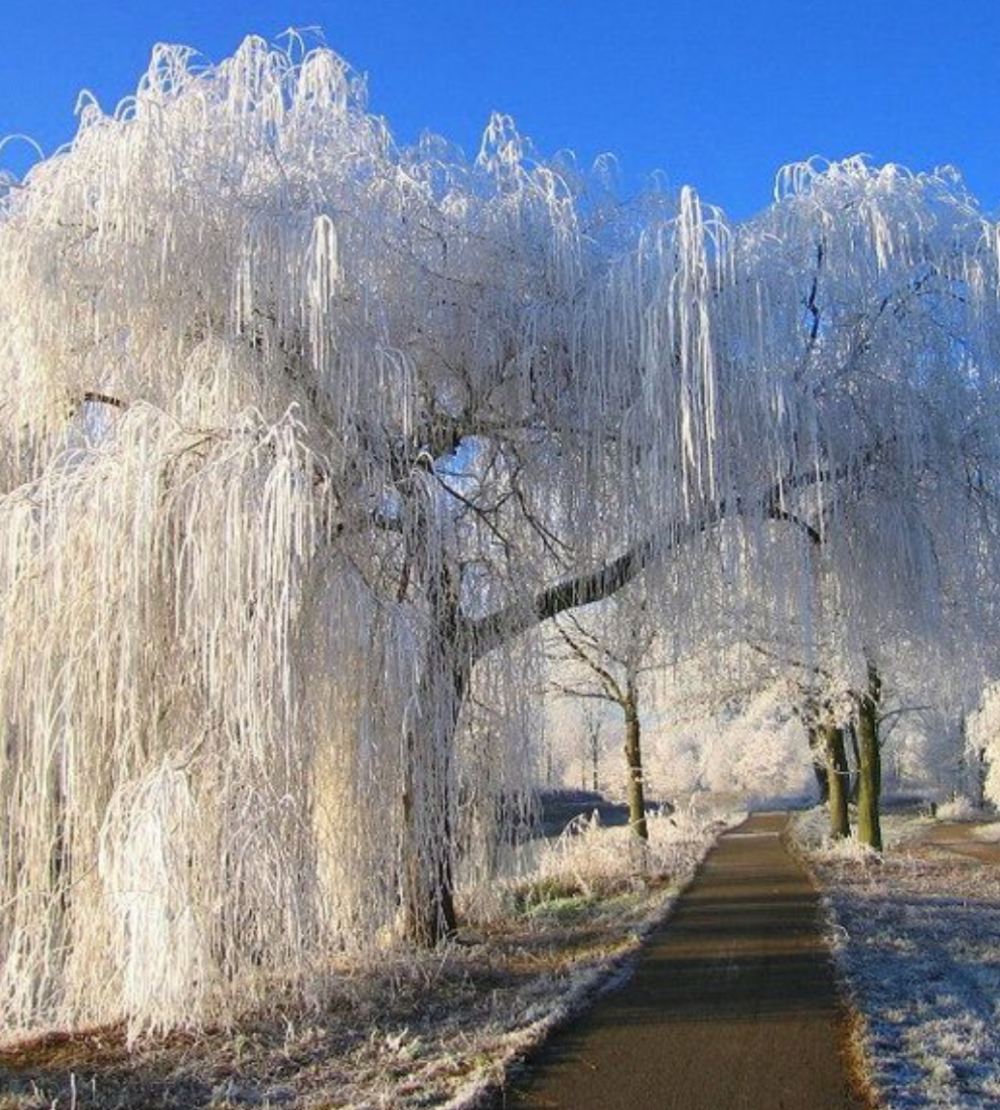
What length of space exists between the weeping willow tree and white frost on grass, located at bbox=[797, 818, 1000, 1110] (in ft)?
8.30

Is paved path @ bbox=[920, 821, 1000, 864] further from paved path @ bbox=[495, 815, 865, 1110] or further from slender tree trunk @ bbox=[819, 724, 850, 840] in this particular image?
paved path @ bbox=[495, 815, 865, 1110]

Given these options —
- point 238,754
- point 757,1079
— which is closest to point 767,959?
point 757,1079

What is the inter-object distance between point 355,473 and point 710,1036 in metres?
3.79

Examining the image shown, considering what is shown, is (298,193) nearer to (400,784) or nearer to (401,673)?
(401,673)

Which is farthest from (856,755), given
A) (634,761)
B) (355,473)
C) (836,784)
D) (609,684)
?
(355,473)

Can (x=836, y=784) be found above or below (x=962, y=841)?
above

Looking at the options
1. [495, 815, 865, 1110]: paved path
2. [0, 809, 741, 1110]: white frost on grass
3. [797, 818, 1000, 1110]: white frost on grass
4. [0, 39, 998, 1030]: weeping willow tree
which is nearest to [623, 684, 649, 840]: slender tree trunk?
[797, 818, 1000, 1110]: white frost on grass

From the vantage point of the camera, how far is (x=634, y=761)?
731 inches

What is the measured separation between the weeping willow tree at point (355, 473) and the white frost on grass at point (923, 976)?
2.53m

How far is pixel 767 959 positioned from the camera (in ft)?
26.4

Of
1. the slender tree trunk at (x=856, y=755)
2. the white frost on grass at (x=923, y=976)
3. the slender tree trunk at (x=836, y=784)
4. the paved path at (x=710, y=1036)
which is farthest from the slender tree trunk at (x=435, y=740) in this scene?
the slender tree trunk at (x=836, y=784)

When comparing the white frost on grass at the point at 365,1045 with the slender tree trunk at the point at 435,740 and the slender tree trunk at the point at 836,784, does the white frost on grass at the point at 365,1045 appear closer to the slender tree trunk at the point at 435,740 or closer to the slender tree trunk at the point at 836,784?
the slender tree trunk at the point at 435,740

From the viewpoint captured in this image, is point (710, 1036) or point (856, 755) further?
point (856, 755)

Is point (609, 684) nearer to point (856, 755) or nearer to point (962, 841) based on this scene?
point (962, 841)
